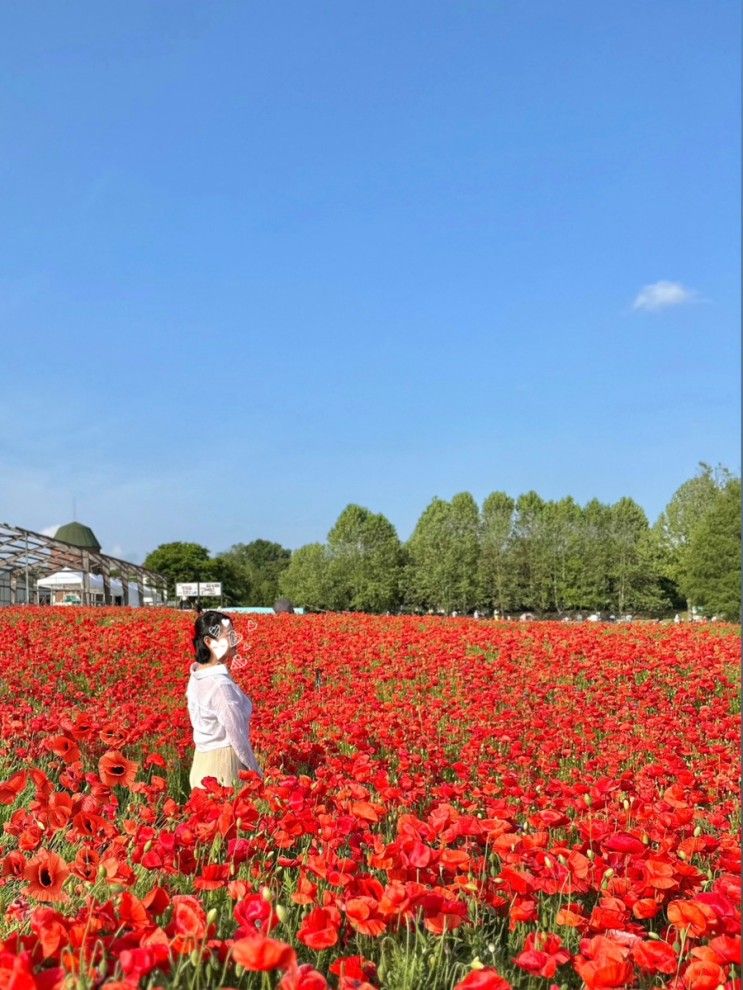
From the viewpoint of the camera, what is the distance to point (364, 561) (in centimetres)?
6200

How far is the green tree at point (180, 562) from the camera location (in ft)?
293

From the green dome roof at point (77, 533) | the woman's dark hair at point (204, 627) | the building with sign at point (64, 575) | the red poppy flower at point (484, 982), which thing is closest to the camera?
the red poppy flower at point (484, 982)

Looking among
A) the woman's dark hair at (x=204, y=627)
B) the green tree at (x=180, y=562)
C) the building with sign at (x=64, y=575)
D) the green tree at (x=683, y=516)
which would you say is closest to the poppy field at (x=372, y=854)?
the woman's dark hair at (x=204, y=627)

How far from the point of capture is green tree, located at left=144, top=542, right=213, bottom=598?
89.4m

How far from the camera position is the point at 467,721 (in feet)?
30.8

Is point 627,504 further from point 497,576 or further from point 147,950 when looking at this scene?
point 147,950

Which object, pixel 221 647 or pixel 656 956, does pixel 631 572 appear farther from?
pixel 656 956

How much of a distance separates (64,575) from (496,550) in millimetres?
30873

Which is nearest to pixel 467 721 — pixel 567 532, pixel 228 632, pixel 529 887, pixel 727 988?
pixel 228 632

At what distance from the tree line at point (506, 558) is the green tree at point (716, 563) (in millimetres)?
10740

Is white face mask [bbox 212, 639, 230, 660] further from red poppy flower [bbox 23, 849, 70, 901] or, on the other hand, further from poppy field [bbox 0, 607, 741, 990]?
red poppy flower [bbox 23, 849, 70, 901]

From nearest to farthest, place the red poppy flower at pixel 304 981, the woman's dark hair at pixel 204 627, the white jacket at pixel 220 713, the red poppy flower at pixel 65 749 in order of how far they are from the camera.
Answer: the red poppy flower at pixel 304 981 < the red poppy flower at pixel 65 749 < the white jacket at pixel 220 713 < the woman's dark hair at pixel 204 627

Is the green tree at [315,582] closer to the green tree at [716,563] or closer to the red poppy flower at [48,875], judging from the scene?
the green tree at [716,563]

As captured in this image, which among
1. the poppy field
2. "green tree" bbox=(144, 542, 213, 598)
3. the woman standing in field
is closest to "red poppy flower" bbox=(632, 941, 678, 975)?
the poppy field
